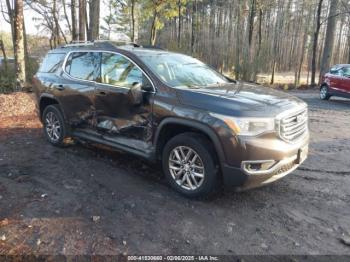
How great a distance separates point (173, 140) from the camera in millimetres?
4195

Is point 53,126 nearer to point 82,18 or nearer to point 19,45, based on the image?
point 19,45

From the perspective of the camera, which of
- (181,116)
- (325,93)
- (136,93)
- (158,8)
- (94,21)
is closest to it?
(181,116)

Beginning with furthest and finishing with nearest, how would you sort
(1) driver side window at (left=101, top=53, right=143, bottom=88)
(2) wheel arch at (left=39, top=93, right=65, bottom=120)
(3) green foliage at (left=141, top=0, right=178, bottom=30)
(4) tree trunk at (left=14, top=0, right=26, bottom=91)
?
1. (3) green foliage at (left=141, top=0, right=178, bottom=30)
2. (4) tree trunk at (left=14, top=0, right=26, bottom=91)
3. (2) wheel arch at (left=39, top=93, right=65, bottom=120)
4. (1) driver side window at (left=101, top=53, right=143, bottom=88)

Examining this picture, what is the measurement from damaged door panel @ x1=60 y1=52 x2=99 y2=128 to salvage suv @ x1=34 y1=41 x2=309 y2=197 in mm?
17

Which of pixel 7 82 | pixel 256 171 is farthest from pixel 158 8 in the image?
pixel 256 171

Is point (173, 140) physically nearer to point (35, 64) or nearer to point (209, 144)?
point (209, 144)

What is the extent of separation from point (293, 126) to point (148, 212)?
2.06 m

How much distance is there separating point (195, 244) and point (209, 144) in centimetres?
123

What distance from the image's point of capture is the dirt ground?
3.21 m

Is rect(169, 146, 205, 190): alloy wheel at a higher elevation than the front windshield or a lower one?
lower

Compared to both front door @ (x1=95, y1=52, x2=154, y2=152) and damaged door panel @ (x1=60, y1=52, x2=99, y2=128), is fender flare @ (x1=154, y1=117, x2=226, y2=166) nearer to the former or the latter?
front door @ (x1=95, y1=52, x2=154, y2=152)

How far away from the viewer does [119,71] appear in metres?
4.87

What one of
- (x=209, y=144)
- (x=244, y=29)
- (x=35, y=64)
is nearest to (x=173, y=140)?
(x=209, y=144)

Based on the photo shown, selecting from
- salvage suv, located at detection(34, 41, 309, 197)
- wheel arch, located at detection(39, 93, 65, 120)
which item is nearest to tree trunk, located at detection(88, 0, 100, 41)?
wheel arch, located at detection(39, 93, 65, 120)
